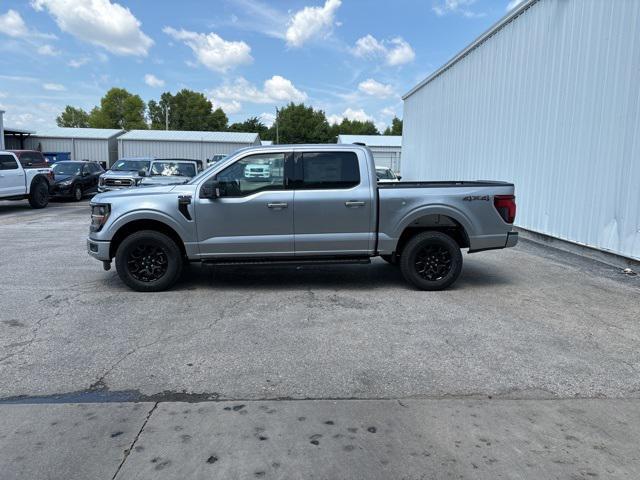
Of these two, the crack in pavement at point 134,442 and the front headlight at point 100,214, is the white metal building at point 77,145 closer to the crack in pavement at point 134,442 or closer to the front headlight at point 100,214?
the front headlight at point 100,214

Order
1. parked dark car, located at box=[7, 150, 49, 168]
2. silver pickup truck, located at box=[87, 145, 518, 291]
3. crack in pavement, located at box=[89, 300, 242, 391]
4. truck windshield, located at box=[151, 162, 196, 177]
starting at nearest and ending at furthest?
crack in pavement, located at box=[89, 300, 242, 391]
silver pickup truck, located at box=[87, 145, 518, 291]
truck windshield, located at box=[151, 162, 196, 177]
parked dark car, located at box=[7, 150, 49, 168]

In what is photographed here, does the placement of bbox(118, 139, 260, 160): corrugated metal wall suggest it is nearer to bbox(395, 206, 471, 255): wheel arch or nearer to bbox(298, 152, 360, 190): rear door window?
bbox(298, 152, 360, 190): rear door window

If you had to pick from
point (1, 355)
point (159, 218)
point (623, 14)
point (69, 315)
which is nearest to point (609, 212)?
point (623, 14)

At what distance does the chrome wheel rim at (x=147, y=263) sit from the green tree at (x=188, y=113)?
91.0m

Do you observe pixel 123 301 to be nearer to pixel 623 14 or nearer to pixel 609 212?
pixel 609 212

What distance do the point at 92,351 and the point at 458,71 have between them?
560 inches

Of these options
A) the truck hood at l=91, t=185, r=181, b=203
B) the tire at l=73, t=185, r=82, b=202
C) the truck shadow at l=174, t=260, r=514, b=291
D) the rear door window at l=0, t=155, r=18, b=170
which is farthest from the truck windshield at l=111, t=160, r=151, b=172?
the truck hood at l=91, t=185, r=181, b=203

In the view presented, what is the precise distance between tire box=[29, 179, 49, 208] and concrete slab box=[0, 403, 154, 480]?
16.4m

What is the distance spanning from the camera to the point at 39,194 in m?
18.2

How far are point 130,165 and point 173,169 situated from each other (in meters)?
6.06

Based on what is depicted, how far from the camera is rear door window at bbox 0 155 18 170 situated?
16.2m

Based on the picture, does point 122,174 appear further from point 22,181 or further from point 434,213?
point 434,213

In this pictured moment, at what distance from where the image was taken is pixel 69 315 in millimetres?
5801

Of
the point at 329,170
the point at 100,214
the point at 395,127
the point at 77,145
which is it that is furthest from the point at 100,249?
the point at 395,127
